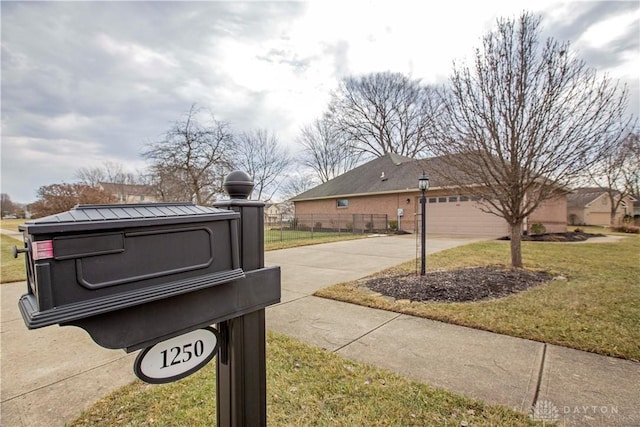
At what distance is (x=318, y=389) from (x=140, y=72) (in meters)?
7.77

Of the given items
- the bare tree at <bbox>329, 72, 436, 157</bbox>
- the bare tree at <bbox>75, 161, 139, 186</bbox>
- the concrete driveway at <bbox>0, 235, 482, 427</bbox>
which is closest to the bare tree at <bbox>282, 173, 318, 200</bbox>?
the bare tree at <bbox>329, 72, 436, 157</bbox>

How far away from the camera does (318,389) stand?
2230 mm

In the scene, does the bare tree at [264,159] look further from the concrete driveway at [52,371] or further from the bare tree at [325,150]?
the concrete driveway at [52,371]

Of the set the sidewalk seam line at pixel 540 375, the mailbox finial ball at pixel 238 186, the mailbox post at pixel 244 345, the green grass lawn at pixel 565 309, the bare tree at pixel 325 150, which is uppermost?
the bare tree at pixel 325 150

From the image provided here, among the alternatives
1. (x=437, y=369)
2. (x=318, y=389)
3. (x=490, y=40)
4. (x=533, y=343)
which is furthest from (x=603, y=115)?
(x=318, y=389)

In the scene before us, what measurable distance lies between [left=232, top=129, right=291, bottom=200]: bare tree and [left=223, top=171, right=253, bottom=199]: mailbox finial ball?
2252 centimetres

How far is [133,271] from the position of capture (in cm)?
82

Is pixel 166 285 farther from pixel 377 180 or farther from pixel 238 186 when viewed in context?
pixel 377 180

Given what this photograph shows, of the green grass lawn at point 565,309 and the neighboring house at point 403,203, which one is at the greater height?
the neighboring house at point 403,203

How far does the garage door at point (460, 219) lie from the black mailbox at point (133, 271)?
15.1m

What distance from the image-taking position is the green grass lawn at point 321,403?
6.26 ft

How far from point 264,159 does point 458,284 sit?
21219 mm

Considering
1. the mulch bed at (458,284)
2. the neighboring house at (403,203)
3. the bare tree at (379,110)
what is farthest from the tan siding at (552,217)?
the mulch bed at (458,284)

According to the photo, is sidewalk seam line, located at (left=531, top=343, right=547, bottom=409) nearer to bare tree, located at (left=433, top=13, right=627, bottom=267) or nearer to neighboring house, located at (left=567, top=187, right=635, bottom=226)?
bare tree, located at (left=433, top=13, right=627, bottom=267)
